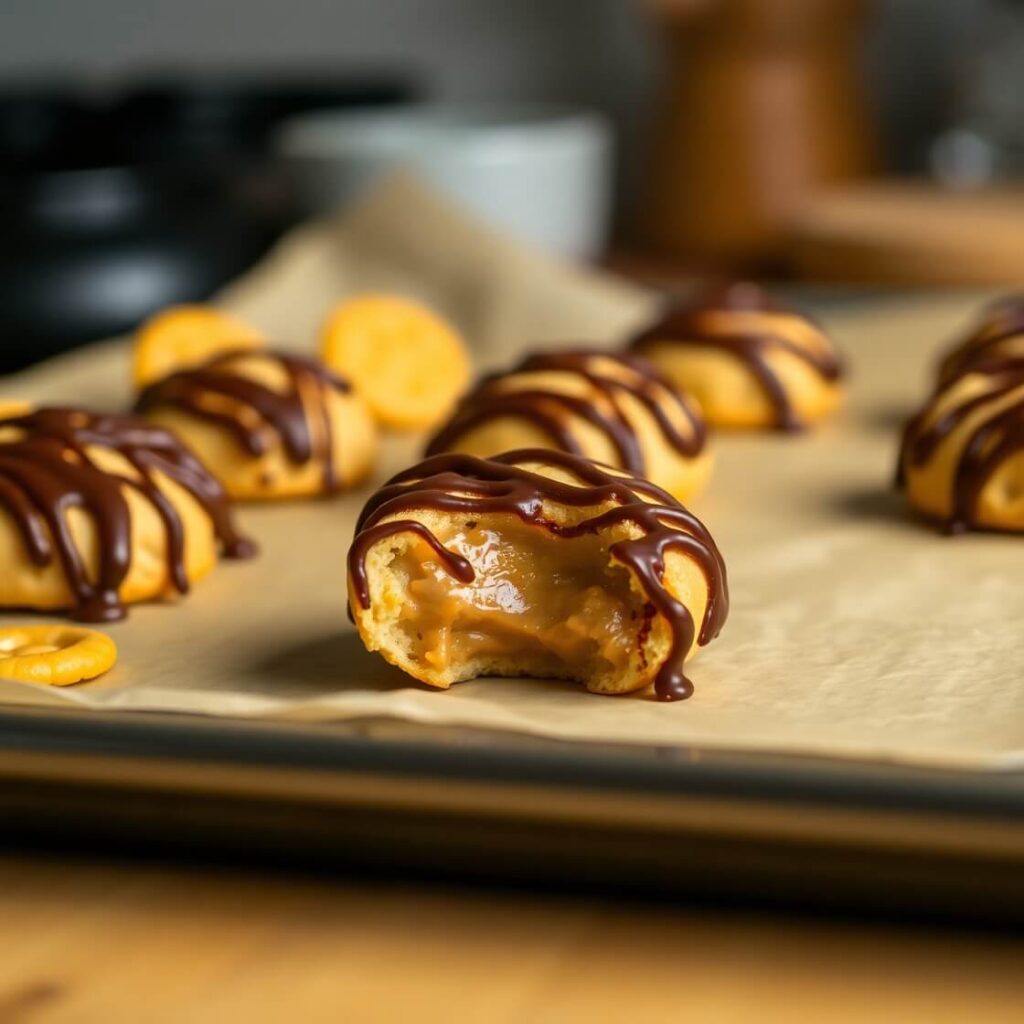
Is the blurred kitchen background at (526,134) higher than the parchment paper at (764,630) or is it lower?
higher

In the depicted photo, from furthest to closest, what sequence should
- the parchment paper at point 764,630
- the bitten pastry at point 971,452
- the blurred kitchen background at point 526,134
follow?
1. the blurred kitchen background at point 526,134
2. the bitten pastry at point 971,452
3. the parchment paper at point 764,630

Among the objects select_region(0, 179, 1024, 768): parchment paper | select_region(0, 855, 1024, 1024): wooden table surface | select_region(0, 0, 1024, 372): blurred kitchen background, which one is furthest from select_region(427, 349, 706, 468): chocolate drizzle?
select_region(0, 0, 1024, 372): blurred kitchen background

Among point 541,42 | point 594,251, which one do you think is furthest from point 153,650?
point 541,42

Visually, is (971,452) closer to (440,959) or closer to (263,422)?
(263,422)

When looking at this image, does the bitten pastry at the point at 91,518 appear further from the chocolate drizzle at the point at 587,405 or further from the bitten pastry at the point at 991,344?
the bitten pastry at the point at 991,344

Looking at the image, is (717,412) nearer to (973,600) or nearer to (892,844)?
(973,600)

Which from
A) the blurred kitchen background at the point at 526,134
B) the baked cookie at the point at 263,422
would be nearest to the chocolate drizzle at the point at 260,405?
the baked cookie at the point at 263,422
